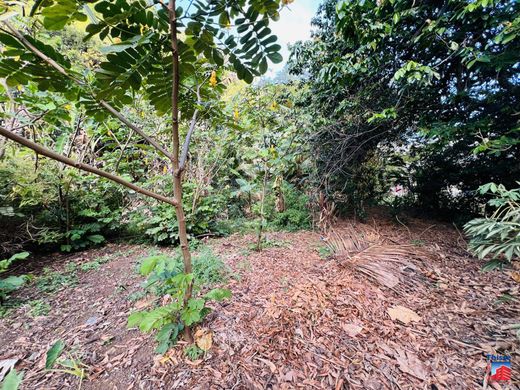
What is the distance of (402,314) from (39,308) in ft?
9.80

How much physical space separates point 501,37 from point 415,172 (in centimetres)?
284

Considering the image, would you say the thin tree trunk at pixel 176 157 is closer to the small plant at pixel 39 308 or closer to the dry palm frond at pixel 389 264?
the small plant at pixel 39 308

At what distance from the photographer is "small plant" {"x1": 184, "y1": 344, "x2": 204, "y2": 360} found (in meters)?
1.22

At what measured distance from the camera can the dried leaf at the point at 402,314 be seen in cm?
158

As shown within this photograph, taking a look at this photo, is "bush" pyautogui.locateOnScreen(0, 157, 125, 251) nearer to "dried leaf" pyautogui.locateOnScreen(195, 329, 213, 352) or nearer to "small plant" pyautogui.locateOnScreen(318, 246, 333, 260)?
"dried leaf" pyautogui.locateOnScreen(195, 329, 213, 352)

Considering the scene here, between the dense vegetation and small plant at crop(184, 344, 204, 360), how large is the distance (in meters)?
0.12

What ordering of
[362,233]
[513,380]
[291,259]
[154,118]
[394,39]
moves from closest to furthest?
[513,380]
[291,259]
[394,39]
[362,233]
[154,118]

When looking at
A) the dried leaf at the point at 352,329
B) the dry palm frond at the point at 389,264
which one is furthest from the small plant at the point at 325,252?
the dried leaf at the point at 352,329

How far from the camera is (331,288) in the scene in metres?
1.87

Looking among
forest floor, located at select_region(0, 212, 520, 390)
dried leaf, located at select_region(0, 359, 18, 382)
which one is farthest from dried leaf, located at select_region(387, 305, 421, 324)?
dried leaf, located at select_region(0, 359, 18, 382)

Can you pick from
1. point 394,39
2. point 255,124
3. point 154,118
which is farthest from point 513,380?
point 154,118

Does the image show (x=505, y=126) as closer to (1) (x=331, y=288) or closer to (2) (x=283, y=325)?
(1) (x=331, y=288)

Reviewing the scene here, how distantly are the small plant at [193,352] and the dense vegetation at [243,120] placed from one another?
0.12 metres

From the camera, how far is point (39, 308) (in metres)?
1.79
